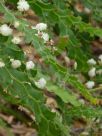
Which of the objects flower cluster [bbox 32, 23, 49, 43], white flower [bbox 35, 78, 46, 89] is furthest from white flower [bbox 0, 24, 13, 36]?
white flower [bbox 35, 78, 46, 89]

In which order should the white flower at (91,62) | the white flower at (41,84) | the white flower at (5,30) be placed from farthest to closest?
1. the white flower at (91,62)
2. the white flower at (41,84)
3. the white flower at (5,30)

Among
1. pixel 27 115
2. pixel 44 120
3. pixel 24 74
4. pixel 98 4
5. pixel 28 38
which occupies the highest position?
pixel 98 4

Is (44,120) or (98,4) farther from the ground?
(98,4)

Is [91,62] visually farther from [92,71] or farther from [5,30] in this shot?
[5,30]

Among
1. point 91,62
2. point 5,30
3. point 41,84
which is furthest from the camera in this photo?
point 91,62

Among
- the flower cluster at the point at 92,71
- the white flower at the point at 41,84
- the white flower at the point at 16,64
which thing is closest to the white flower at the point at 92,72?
the flower cluster at the point at 92,71

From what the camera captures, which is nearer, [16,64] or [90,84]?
[16,64]

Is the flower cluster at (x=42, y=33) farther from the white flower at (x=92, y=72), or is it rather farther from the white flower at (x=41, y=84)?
the white flower at (x=92, y=72)

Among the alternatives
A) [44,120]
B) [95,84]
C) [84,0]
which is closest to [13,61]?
[44,120]

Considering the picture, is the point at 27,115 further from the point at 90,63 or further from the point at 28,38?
the point at 28,38

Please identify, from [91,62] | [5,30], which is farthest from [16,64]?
[91,62]

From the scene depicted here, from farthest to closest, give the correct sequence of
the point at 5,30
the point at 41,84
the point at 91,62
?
the point at 91,62 → the point at 41,84 → the point at 5,30
